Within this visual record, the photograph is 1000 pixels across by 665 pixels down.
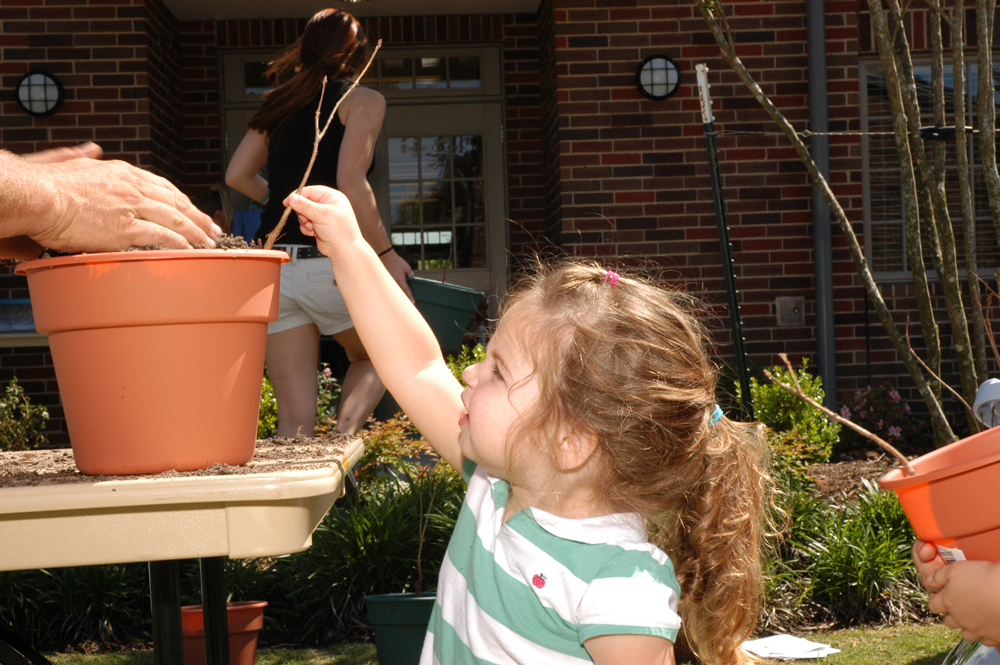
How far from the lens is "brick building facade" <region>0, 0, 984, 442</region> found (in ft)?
18.1

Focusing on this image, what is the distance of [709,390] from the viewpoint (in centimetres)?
124

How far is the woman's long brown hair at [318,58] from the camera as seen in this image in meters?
2.91

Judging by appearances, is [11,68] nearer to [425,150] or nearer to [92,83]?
[92,83]

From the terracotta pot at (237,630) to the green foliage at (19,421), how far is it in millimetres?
2737

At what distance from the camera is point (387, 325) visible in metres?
1.42

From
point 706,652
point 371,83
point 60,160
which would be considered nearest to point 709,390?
point 706,652

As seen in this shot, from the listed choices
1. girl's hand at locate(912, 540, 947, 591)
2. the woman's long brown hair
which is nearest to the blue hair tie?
girl's hand at locate(912, 540, 947, 591)

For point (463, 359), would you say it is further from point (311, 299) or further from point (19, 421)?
point (19, 421)

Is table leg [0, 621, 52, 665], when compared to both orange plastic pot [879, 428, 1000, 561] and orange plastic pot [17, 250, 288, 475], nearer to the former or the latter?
orange plastic pot [17, 250, 288, 475]

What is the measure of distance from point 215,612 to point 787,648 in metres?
1.92

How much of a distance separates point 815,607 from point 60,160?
9.02 feet

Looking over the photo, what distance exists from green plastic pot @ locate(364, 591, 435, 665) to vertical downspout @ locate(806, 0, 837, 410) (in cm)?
379

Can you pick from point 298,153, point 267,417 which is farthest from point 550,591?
point 267,417

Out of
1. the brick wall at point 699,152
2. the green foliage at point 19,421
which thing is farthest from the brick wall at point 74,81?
the brick wall at point 699,152
